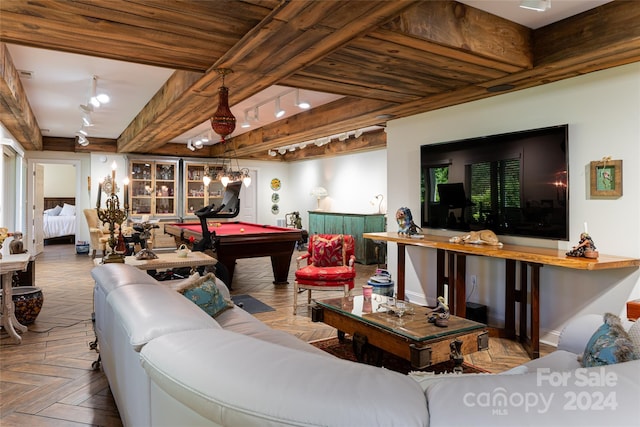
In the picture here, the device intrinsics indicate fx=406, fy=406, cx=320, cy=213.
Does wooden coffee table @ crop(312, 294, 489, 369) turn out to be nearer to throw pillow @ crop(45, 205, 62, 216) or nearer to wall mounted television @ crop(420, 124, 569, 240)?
wall mounted television @ crop(420, 124, 569, 240)

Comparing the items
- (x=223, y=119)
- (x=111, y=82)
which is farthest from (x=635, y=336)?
(x=111, y=82)

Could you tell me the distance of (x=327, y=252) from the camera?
15.5ft

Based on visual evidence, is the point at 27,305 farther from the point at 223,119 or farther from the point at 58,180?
the point at 58,180

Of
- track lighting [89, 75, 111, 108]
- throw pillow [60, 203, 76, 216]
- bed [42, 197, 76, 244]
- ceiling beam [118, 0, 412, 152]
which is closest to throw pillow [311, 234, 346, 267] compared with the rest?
ceiling beam [118, 0, 412, 152]

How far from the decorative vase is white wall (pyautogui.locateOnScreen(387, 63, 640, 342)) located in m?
4.25

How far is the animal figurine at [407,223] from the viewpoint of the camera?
4375 mm

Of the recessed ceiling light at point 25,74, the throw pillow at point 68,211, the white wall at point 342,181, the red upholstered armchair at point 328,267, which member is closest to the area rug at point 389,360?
the red upholstered armchair at point 328,267

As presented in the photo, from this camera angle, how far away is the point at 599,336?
1.49 meters

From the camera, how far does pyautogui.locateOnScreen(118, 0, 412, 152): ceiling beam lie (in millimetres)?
2016

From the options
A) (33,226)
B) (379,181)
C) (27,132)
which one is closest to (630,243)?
(379,181)

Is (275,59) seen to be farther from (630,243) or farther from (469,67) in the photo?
(630,243)

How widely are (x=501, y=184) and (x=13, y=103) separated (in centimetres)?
488

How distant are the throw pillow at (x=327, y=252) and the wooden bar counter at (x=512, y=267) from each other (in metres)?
0.52

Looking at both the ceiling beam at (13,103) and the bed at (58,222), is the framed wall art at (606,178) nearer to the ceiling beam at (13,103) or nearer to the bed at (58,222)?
the ceiling beam at (13,103)
